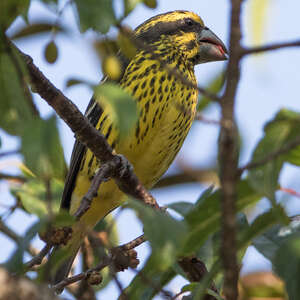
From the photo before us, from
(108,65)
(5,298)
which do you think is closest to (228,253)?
(5,298)

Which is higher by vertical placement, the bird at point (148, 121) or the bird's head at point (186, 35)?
the bird's head at point (186, 35)

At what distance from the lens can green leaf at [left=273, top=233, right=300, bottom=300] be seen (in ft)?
4.80

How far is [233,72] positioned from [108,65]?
39 centimetres

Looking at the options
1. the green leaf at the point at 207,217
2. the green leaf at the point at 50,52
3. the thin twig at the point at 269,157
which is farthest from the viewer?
the green leaf at the point at 50,52

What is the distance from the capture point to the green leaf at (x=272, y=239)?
2.02 m

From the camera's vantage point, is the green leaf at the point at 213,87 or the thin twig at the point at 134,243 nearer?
the thin twig at the point at 134,243

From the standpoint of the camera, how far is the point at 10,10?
5.26 ft

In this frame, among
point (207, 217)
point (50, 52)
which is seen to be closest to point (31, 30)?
point (50, 52)

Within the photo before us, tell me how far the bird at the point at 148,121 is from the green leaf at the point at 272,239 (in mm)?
1225

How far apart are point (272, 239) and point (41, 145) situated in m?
1.10

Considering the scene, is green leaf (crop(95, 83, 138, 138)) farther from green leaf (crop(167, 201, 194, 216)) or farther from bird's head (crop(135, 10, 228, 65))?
bird's head (crop(135, 10, 228, 65))

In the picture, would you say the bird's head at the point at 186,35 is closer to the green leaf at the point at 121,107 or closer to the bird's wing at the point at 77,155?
the bird's wing at the point at 77,155

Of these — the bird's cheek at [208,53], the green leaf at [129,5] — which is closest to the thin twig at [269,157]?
the green leaf at [129,5]

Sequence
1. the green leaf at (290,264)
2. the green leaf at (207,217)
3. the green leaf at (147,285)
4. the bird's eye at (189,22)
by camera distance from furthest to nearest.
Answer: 1. the bird's eye at (189,22)
2. the green leaf at (147,285)
3. the green leaf at (207,217)
4. the green leaf at (290,264)
